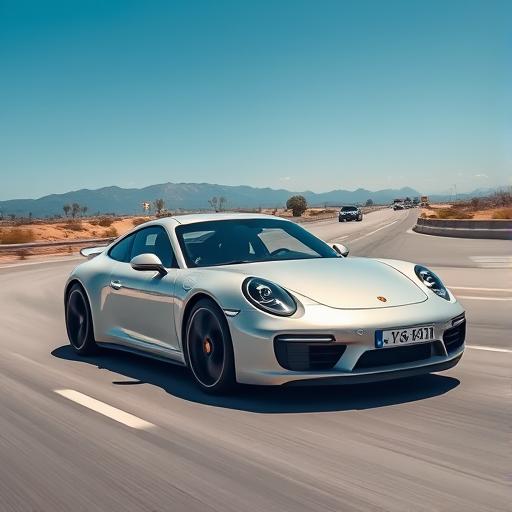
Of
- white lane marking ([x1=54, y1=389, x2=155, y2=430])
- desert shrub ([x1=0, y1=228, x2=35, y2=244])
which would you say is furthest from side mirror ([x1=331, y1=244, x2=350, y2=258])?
desert shrub ([x1=0, y1=228, x2=35, y2=244])

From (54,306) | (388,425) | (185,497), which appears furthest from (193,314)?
(54,306)

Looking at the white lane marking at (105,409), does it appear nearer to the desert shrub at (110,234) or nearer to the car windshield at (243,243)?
the car windshield at (243,243)

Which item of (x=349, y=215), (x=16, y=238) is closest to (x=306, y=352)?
(x=16, y=238)

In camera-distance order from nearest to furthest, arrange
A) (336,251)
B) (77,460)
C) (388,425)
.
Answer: (77,460), (388,425), (336,251)

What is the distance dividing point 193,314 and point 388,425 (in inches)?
69.3

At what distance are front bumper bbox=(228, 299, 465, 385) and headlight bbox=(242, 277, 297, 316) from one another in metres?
0.07

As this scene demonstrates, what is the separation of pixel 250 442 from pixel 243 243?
2.44m

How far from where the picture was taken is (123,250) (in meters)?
7.56

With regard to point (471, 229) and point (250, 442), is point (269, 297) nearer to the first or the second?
point (250, 442)

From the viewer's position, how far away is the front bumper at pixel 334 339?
5090mm

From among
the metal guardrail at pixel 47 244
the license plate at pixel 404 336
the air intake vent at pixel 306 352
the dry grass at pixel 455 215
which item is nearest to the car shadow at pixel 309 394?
the air intake vent at pixel 306 352

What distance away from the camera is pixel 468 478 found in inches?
146

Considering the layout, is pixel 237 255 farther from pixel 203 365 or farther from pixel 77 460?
pixel 77 460

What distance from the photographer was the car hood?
5.36 m
